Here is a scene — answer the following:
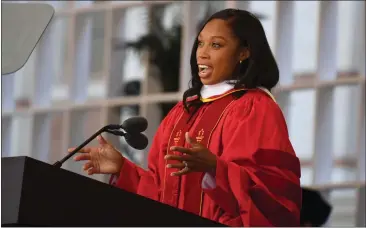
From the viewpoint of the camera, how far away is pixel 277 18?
20.3 feet

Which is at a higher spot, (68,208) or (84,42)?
(84,42)

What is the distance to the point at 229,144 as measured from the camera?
2.89 metres

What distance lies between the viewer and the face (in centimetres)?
302

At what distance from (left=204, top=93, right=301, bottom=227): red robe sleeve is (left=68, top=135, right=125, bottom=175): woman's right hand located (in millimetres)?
298

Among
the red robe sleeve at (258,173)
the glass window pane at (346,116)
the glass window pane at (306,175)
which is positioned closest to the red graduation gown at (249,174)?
the red robe sleeve at (258,173)

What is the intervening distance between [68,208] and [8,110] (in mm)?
5006

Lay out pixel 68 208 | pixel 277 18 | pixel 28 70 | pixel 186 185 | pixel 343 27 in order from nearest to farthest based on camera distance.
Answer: pixel 68 208, pixel 186 185, pixel 277 18, pixel 343 27, pixel 28 70

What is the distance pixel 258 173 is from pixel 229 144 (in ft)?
0.44

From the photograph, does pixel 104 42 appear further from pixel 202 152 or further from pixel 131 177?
pixel 202 152

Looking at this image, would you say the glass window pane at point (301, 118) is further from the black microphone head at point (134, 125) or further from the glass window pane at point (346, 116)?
the black microphone head at point (134, 125)

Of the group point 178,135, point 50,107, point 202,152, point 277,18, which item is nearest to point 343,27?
point 277,18

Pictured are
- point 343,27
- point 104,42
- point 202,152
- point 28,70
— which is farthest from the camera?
point 28,70

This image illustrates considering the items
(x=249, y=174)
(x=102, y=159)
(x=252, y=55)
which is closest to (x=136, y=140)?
(x=102, y=159)

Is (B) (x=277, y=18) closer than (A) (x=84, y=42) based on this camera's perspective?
Yes
